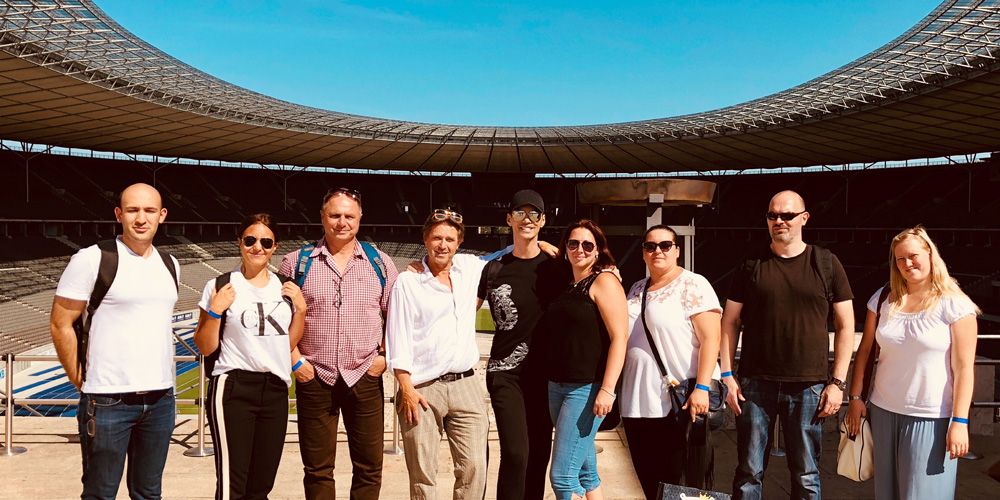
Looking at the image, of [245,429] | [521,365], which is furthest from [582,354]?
[245,429]

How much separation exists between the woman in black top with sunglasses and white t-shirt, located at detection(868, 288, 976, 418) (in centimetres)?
150

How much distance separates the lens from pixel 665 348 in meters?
3.44

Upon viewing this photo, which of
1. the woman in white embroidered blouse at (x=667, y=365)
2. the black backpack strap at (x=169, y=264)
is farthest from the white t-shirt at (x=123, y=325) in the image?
the woman in white embroidered blouse at (x=667, y=365)

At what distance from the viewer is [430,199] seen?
47500 mm

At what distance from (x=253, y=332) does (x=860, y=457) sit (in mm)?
3641

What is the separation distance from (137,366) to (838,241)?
4233 cm

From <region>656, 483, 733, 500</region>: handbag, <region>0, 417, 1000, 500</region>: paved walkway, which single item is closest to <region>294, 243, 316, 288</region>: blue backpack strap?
<region>0, 417, 1000, 500</region>: paved walkway

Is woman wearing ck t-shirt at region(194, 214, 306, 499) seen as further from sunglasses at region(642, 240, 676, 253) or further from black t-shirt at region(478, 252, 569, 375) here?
sunglasses at region(642, 240, 676, 253)

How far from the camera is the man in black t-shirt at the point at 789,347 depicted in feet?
11.8

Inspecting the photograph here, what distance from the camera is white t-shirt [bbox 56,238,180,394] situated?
3.09m

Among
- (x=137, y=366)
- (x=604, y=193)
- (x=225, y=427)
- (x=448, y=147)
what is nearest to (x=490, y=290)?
(x=225, y=427)

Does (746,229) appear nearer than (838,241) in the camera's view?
No

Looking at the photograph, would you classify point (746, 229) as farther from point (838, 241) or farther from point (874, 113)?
point (874, 113)

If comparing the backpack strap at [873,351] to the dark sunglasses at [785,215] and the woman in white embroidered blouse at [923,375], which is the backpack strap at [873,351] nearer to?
the woman in white embroidered blouse at [923,375]
